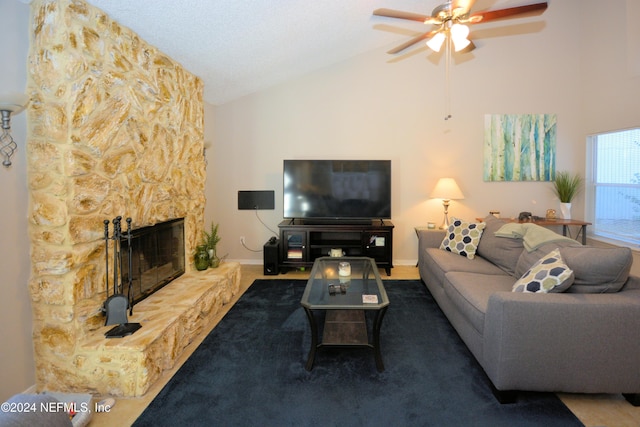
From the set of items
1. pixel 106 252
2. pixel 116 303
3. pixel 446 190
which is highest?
pixel 446 190

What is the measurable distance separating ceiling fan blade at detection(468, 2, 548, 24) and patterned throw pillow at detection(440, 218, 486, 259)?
6.58 feet

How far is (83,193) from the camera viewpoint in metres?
2.07

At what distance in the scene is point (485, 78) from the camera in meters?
4.55

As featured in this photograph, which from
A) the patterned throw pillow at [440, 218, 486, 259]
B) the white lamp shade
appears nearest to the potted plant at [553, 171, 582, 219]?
the white lamp shade

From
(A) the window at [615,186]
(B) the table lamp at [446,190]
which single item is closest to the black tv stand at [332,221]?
(B) the table lamp at [446,190]

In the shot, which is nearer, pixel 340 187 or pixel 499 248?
pixel 499 248

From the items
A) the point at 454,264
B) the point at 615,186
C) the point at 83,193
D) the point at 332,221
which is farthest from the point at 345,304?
the point at 615,186

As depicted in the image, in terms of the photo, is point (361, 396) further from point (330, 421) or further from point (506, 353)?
point (506, 353)

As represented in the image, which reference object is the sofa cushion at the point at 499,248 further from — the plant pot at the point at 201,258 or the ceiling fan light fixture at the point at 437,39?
the plant pot at the point at 201,258

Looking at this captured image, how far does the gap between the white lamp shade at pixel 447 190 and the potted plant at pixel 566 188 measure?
141cm

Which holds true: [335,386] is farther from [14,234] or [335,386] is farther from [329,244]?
[329,244]

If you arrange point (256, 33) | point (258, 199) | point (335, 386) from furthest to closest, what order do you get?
point (258, 199)
point (256, 33)
point (335, 386)

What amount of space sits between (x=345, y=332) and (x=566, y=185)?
3.90m

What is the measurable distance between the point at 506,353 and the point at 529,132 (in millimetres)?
3839
